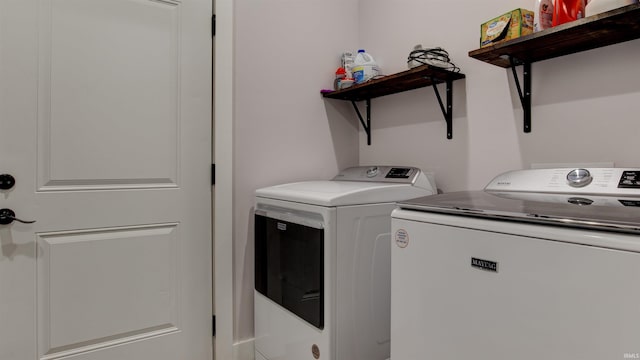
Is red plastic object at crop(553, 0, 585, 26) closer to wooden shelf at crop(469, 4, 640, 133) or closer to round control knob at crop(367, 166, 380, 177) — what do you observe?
wooden shelf at crop(469, 4, 640, 133)

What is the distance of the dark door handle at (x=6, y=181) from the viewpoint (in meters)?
1.44

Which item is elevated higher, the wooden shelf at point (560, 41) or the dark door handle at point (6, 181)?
the wooden shelf at point (560, 41)

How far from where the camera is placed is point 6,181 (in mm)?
1453

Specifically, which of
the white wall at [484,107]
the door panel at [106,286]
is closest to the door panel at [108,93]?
the door panel at [106,286]

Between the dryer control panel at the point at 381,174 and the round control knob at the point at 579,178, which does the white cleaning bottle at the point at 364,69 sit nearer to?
the dryer control panel at the point at 381,174

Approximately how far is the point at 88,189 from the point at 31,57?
575 mm

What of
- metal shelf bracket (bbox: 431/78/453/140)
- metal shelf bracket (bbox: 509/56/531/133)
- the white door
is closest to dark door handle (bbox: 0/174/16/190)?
the white door

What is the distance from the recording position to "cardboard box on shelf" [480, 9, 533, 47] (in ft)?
4.51

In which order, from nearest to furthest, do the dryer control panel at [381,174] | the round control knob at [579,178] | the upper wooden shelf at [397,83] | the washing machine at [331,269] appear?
the round control knob at [579,178], the washing machine at [331,269], the upper wooden shelf at [397,83], the dryer control panel at [381,174]

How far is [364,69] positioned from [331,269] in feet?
3.89

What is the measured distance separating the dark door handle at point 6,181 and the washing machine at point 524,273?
4.93 feet

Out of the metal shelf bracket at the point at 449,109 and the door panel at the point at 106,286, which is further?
the metal shelf bracket at the point at 449,109

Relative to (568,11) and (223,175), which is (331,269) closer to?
(223,175)

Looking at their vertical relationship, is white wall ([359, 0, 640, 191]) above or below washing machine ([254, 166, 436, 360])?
above
